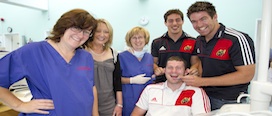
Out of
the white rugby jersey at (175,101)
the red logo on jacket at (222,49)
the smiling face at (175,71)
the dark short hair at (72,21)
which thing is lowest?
the white rugby jersey at (175,101)

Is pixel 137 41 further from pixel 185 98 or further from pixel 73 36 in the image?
pixel 73 36

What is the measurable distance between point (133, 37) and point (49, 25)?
12.6 feet

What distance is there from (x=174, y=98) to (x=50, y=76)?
86 centimetres

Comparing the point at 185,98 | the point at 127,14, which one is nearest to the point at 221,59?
the point at 185,98

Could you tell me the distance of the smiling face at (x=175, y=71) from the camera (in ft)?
4.81

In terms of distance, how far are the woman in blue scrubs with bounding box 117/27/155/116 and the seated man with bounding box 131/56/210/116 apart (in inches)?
11.5

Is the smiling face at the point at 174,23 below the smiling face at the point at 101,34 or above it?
above

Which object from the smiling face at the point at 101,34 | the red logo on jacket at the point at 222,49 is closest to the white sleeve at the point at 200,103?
the red logo on jacket at the point at 222,49

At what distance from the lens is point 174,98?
4.65 feet

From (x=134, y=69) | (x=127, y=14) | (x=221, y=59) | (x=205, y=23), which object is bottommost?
(x=134, y=69)

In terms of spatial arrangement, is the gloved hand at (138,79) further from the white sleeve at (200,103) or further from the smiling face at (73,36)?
the smiling face at (73,36)

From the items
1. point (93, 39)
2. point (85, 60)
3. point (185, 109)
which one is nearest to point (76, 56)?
point (85, 60)

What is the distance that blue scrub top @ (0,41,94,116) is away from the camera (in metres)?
0.97

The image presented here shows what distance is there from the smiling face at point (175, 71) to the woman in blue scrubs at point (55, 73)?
0.63m
